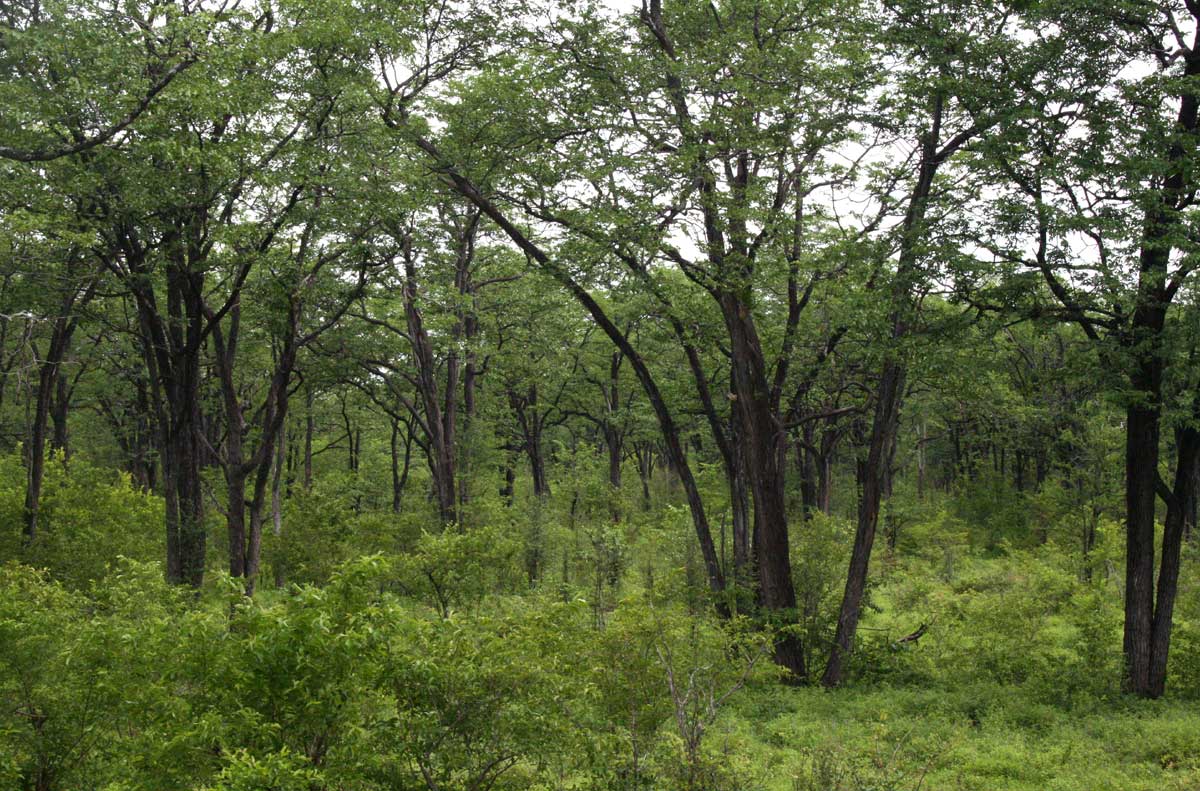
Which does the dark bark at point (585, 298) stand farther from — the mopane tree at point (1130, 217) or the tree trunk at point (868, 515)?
the mopane tree at point (1130, 217)

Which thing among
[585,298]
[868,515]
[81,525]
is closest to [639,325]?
[585,298]

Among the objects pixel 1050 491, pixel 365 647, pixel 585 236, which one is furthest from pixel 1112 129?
pixel 1050 491

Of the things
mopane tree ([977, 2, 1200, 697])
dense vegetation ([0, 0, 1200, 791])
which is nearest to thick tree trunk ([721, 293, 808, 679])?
dense vegetation ([0, 0, 1200, 791])

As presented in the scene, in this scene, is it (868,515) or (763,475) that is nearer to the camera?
(868,515)

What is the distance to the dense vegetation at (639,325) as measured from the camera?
6297 mm

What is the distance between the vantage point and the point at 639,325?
1631cm

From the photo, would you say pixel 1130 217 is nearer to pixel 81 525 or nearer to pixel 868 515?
pixel 868 515

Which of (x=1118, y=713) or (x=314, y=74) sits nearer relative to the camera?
(x=1118, y=713)

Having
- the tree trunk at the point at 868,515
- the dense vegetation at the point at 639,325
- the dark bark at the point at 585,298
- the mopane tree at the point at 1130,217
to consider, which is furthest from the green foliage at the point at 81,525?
the mopane tree at the point at 1130,217

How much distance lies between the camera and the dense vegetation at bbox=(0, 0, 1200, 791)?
6297mm

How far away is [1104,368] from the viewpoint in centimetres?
1073

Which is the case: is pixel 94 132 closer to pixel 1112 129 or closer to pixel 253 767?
pixel 253 767

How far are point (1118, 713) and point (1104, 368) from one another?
405 cm

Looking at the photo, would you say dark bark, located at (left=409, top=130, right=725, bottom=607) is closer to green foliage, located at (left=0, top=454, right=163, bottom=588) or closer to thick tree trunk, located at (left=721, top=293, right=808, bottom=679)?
thick tree trunk, located at (left=721, top=293, right=808, bottom=679)
